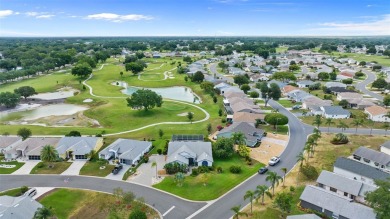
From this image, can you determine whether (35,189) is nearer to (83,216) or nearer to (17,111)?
(83,216)

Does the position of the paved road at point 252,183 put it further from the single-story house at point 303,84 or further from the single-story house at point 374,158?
the single-story house at point 303,84

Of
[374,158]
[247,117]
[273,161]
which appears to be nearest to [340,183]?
[273,161]

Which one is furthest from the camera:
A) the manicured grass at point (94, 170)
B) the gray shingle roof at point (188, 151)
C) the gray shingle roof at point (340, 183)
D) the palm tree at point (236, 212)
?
the gray shingle roof at point (188, 151)

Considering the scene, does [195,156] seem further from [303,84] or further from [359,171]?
[303,84]

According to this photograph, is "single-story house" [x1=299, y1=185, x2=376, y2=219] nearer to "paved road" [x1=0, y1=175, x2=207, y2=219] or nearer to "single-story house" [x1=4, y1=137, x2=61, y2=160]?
"paved road" [x1=0, y1=175, x2=207, y2=219]

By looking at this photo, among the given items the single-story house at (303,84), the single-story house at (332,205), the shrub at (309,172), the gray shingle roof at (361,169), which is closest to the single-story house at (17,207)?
the single-story house at (332,205)
